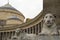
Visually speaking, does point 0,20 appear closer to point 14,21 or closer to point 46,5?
point 14,21

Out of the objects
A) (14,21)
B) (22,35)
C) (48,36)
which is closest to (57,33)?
(48,36)

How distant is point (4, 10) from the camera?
6381 cm

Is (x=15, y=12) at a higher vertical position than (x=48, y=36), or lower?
lower

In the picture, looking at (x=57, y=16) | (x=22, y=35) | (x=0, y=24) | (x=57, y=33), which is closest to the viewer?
(x=57, y=33)

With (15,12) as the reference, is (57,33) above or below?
above

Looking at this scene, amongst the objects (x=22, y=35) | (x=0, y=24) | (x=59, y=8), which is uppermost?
(x=59, y=8)

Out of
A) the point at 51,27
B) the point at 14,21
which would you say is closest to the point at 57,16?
the point at 51,27

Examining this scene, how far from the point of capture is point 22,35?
8398mm

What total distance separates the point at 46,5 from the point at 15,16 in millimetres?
52417

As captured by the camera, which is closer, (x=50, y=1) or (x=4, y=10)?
(x=50, y=1)

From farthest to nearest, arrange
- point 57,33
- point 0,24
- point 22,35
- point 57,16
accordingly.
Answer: point 0,24 → point 57,16 → point 22,35 → point 57,33

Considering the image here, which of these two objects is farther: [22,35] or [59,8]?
[59,8]

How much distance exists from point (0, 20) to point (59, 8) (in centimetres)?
5454

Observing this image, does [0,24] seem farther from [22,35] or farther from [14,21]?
[22,35]
